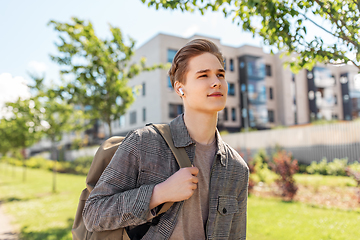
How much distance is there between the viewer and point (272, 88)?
34.5m

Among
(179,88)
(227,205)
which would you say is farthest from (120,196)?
(179,88)

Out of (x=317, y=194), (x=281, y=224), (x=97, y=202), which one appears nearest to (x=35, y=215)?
(x=281, y=224)

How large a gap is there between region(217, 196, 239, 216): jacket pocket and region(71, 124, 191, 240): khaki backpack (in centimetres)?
31

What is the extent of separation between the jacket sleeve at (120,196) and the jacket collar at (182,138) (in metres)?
0.24

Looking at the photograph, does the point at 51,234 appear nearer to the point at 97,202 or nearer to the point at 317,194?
the point at 97,202

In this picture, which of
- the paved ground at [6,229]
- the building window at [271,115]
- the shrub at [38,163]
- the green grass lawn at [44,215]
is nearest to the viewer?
the paved ground at [6,229]

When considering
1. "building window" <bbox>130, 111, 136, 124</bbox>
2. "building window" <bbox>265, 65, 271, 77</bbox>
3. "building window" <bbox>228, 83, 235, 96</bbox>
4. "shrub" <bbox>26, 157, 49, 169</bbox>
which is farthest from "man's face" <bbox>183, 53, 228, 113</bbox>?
"shrub" <bbox>26, 157, 49, 169</bbox>

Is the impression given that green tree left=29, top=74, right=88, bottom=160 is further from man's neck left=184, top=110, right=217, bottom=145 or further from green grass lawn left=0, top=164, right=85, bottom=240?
man's neck left=184, top=110, right=217, bottom=145

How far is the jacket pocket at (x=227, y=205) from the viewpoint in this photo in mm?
1760

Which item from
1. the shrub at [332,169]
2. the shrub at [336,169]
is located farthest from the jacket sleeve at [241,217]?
the shrub at [336,169]

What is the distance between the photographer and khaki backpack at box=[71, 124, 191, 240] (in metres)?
1.63

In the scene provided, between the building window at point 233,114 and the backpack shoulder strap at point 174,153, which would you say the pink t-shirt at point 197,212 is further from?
the building window at point 233,114

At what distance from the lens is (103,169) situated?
5.82 ft

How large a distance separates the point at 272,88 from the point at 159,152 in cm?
3476
